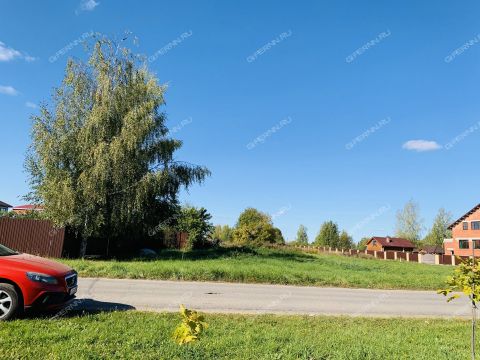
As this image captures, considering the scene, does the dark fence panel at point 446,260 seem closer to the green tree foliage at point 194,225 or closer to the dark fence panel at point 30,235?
the green tree foliage at point 194,225

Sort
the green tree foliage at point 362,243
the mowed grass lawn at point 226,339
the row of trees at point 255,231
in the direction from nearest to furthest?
the mowed grass lawn at point 226,339 → the row of trees at point 255,231 → the green tree foliage at point 362,243

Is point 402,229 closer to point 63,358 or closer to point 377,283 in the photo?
point 377,283

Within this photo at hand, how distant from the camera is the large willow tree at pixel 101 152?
21172 millimetres

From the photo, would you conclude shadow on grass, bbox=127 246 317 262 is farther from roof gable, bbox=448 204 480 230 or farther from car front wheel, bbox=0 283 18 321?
roof gable, bbox=448 204 480 230

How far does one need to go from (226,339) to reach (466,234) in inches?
2578

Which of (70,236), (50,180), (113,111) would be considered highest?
(113,111)

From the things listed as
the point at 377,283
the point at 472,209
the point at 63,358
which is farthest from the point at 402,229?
the point at 63,358

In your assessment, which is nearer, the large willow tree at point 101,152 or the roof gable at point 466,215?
the large willow tree at point 101,152

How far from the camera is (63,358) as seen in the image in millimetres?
5059

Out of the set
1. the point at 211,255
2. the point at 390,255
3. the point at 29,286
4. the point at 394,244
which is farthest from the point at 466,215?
the point at 29,286

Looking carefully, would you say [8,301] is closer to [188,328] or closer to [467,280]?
[188,328]

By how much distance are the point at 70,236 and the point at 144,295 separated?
13757mm

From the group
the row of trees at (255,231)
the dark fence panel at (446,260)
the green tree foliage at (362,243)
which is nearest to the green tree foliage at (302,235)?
the green tree foliage at (362,243)

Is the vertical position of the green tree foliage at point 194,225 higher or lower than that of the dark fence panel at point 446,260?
higher
